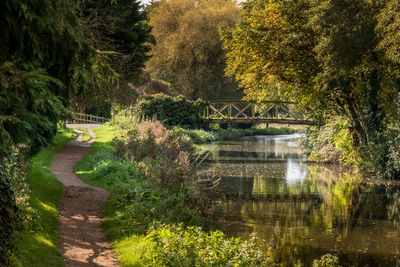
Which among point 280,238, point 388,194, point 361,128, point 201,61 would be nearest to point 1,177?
point 280,238

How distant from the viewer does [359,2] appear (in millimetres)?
17688

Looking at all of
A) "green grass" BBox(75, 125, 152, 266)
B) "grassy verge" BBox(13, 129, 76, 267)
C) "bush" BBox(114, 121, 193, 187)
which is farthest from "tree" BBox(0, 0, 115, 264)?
"bush" BBox(114, 121, 193, 187)

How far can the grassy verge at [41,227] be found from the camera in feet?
23.3

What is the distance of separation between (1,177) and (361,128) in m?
17.8

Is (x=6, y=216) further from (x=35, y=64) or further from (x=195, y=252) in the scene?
(x=195, y=252)

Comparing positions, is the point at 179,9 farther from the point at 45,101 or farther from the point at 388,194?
the point at 45,101

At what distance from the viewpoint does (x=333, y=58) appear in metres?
18.2

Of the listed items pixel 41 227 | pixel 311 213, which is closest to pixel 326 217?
pixel 311 213

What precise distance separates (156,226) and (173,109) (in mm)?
28002

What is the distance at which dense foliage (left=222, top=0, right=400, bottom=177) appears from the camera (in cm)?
1766

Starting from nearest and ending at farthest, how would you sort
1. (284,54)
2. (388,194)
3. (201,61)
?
1. (388,194)
2. (284,54)
3. (201,61)

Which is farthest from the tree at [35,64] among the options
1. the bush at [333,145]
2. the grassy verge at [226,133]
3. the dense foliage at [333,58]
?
the grassy verge at [226,133]

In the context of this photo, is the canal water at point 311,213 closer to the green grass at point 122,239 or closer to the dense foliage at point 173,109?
the green grass at point 122,239

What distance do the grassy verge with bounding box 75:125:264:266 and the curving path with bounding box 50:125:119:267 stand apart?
214 mm
